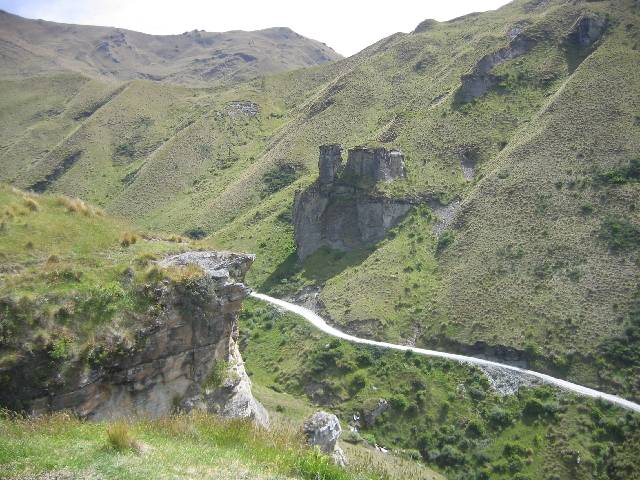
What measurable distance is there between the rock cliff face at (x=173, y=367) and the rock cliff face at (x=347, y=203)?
50.1 meters

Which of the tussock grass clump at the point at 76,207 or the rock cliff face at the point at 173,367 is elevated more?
the tussock grass clump at the point at 76,207

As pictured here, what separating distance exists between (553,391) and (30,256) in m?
41.2

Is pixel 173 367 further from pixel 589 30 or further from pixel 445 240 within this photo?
pixel 589 30

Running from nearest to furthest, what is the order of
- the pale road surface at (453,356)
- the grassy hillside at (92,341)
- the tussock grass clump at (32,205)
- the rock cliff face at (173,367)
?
the grassy hillside at (92,341) → the rock cliff face at (173,367) → the tussock grass clump at (32,205) → the pale road surface at (453,356)

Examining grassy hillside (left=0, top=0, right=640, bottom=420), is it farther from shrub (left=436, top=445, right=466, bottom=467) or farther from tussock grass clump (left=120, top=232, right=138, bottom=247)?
tussock grass clump (left=120, top=232, right=138, bottom=247)

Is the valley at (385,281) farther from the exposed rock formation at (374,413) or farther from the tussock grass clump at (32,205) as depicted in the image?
the exposed rock formation at (374,413)

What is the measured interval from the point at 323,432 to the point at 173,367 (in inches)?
279

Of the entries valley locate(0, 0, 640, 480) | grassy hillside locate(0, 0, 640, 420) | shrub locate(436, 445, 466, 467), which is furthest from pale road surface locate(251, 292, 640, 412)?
shrub locate(436, 445, 466, 467)

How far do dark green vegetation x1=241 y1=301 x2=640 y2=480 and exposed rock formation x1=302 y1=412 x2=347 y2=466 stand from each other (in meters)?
21.9

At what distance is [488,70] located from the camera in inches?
3656

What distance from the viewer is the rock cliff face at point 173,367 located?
1834 centimetres

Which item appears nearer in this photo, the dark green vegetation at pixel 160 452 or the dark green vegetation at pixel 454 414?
the dark green vegetation at pixel 160 452

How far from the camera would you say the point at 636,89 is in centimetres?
6975

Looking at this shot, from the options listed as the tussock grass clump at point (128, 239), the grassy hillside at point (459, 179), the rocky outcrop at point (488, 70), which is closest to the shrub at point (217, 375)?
the tussock grass clump at point (128, 239)
